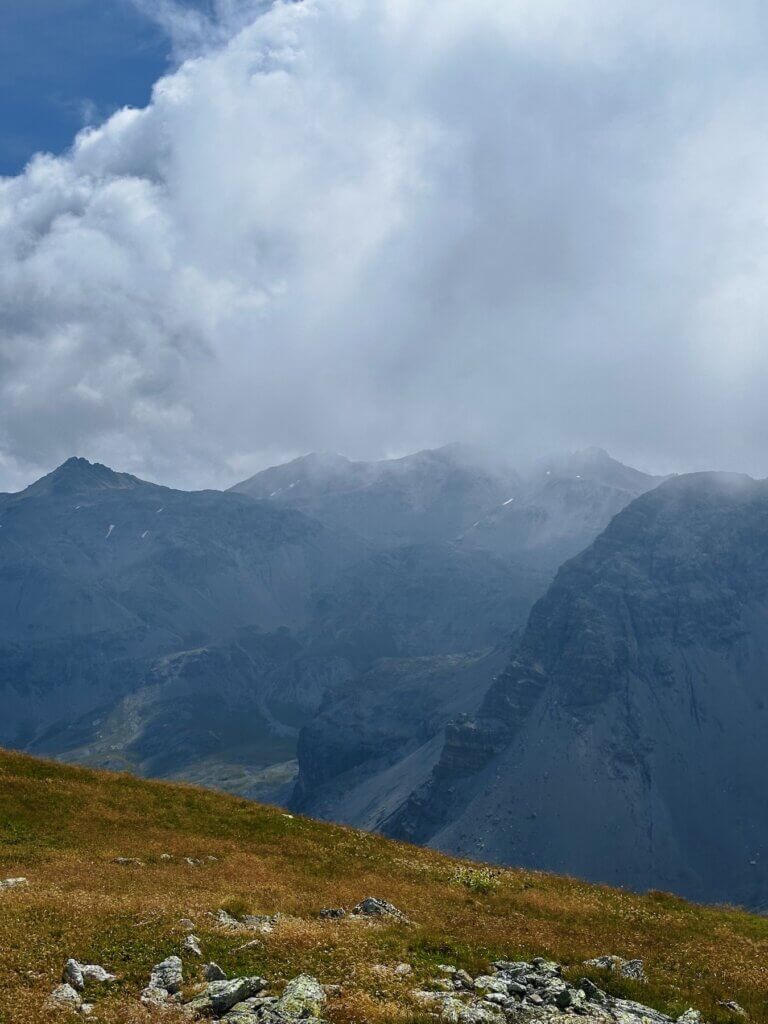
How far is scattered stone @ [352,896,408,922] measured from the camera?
28.5 meters

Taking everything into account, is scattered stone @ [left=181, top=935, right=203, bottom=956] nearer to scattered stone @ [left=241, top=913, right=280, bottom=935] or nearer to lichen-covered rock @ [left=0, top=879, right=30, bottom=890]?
scattered stone @ [left=241, top=913, right=280, bottom=935]

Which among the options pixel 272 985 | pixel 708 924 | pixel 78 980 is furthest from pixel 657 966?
pixel 78 980

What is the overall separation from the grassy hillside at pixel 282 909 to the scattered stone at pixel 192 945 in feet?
0.74

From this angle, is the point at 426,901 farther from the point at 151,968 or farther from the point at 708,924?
the point at 151,968

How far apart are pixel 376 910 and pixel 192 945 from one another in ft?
28.4

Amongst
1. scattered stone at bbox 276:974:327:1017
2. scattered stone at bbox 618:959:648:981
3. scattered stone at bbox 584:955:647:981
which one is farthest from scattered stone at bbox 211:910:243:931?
scattered stone at bbox 618:959:648:981

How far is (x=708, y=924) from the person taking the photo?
33000 mm

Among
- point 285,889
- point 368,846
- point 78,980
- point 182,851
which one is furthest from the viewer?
point 368,846

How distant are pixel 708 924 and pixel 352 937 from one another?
1748 centimetres

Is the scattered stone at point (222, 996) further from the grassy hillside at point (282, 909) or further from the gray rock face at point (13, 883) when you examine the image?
the gray rock face at point (13, 883)

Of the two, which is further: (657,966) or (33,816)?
(33,816)

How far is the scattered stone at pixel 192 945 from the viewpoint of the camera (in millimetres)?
22272

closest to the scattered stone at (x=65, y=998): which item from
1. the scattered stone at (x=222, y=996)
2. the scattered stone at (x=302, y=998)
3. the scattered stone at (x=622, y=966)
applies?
the scattered stone at (x=222, y=996)

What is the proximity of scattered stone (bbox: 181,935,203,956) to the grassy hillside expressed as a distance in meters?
0.23
